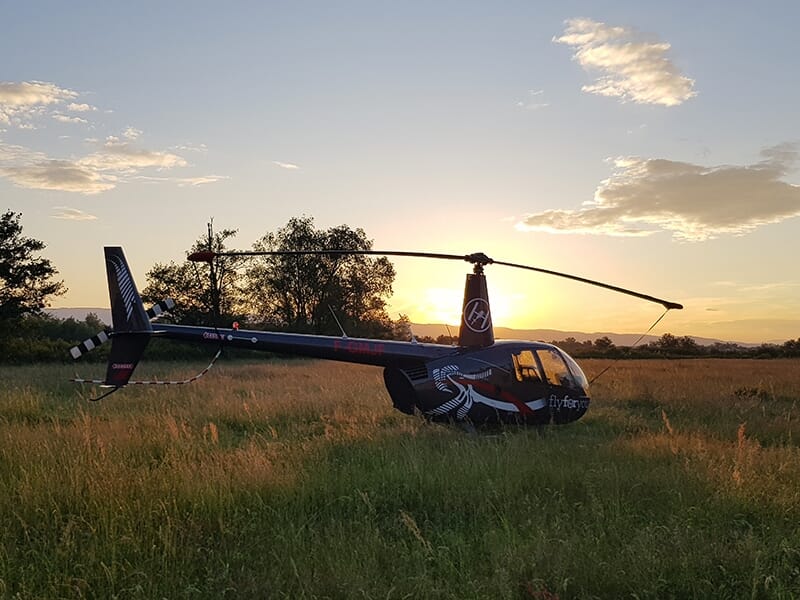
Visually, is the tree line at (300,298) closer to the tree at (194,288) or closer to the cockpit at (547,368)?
the tree at (194,288)

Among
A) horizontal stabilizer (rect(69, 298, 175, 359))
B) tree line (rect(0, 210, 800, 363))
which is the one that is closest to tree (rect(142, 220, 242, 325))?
tree line (rect(0, 210, 800, 363))

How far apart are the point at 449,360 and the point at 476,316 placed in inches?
36.6

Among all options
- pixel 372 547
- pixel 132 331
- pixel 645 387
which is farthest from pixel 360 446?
pixel 645 387

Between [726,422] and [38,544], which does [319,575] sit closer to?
[38,544]

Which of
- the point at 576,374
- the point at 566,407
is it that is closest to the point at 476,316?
the point at 576,374

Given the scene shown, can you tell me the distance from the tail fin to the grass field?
129 centimetres

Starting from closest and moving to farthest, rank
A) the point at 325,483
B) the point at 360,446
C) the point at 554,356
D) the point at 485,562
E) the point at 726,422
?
the point at 485,562 < the point at 325,483 < the point at 360,446 < the point at 554,356 < the point at 726,422

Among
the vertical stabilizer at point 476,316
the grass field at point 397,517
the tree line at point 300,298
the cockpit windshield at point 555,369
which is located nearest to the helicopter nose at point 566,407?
the cockpit windshield at point 555,369

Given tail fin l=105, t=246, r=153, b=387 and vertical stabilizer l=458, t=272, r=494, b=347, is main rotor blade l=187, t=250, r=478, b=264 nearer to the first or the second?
vertical stabilizer l=458, t=272, r=494, b=347

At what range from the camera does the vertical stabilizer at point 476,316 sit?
32.6ft

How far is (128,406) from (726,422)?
1235 centimetres

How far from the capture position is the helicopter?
9586 millimetres

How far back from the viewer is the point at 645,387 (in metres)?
17.1

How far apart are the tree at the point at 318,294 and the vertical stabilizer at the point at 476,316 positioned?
4084 cm
